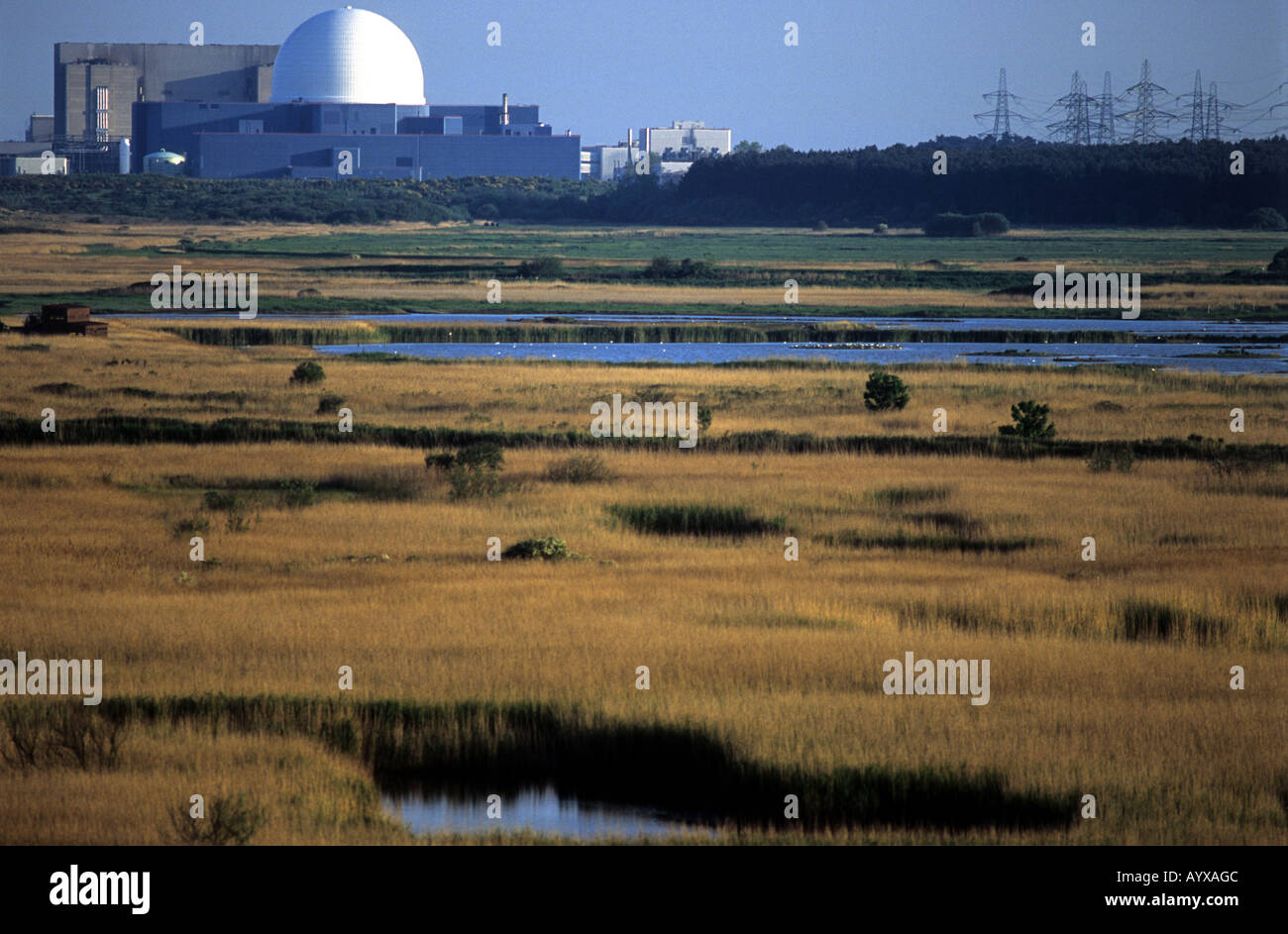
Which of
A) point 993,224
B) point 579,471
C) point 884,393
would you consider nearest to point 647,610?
point 579,471

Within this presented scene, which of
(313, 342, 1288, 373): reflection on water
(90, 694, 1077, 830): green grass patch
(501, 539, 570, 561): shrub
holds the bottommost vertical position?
(90, 694, 1077, 830): green grass patch

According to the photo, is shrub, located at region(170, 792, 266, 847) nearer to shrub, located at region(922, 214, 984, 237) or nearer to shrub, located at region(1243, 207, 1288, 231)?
shrub, located at region(922, 214, 984, 237)

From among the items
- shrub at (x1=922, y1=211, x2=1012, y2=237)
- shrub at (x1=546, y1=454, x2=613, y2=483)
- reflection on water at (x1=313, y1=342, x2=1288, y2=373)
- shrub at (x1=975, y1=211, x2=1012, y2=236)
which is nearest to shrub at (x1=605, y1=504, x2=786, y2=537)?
shrub at (x1=546, y1=454, x2=613, y2=483)

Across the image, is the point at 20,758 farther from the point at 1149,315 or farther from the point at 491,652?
the point at 1149,315

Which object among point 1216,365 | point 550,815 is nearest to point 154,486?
point 550,815

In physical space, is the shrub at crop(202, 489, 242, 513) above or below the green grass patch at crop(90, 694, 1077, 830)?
above

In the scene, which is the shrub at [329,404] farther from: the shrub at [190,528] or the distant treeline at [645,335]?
the distant treeline at [645,335]

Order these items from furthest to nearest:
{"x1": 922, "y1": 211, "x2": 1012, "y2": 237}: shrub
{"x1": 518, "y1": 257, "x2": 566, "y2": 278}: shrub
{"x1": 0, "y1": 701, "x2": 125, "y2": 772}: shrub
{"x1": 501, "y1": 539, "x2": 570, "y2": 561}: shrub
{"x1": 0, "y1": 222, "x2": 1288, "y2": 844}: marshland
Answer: {"x1": 922, "y1": 211, "x2": 1012, "y2": 237}: shrub → {"x1": 518, "y1": 257, "x2": 566, "y2": 278}: shrub → {"x1": 501, "y1": 539, "x2": 570, "y2": 561}: shrub → {"x1": 0, "y1": 701, "x2": 125, "y2": 772}: shrub → {"x1": 0, "y1": 222, "x2": 1288, "y2": 844}: marshland
